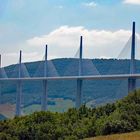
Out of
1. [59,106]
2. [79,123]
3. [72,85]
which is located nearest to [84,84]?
[72,85]

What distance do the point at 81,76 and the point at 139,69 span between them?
19.9ft

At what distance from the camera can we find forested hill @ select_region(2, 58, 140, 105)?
42325 millimetres

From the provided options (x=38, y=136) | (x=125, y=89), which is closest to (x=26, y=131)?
(x=38, y=136)

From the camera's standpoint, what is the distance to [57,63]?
6216 centimetres

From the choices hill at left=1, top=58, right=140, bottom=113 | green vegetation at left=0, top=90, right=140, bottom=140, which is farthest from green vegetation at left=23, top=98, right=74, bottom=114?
green vegetation at left=0, top=90, right=140, bottom=140

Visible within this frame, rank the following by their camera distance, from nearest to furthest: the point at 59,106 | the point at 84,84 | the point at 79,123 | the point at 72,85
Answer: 1. the point at 79,123
2. the point at 84,84
3. the point at 72,85
4. the point at 59,106

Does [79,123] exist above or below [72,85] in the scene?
below

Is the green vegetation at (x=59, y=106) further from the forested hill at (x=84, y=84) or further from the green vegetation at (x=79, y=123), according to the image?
the green vegetation at (x=79, y=123)

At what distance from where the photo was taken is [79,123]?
2220 cm

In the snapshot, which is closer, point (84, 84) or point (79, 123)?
point (79, 123)

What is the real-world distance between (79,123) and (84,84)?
3454cm

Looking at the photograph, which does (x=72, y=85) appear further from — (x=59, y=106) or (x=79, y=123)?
(x=79, y=123)

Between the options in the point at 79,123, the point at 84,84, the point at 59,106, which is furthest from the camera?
the point at 59,106

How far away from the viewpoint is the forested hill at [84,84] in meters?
42.3
